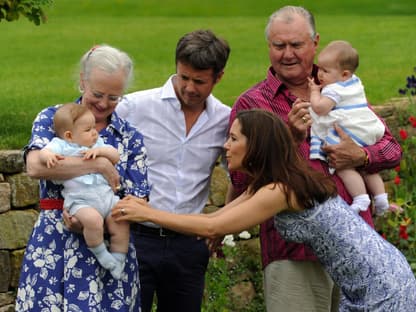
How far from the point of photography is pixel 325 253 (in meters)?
4.82

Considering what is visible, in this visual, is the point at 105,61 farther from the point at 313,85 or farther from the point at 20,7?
the point at 20,7

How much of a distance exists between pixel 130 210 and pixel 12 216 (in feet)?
7.57

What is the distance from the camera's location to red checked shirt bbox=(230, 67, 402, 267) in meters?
5.25

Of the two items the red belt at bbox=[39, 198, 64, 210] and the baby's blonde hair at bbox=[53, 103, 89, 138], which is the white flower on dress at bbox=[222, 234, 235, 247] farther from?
the baby's blonde hair at bbox=[53, 103, 89, 138]

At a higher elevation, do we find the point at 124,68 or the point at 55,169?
the point at 124,68

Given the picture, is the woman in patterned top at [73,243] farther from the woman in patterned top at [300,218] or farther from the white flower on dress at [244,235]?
the white flower on dress at [244,235]

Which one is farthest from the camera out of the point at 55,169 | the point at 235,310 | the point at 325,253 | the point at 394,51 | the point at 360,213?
the point at 394,51

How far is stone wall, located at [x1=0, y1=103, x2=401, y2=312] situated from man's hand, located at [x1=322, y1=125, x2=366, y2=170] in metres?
2.29

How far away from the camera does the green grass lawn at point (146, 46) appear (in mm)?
9734

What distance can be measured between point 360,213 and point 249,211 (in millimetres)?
876

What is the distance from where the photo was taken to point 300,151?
208 inches

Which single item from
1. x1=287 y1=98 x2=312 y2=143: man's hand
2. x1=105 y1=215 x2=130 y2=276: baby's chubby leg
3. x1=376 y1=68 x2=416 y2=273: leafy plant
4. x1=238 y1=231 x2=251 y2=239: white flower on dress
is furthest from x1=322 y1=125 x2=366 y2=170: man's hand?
x1=376 y1=68 x2=416 y2=273: leafy plant

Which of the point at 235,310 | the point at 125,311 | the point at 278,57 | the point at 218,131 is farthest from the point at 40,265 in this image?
the point at 235,310

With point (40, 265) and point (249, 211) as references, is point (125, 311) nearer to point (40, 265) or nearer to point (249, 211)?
point (40, 265)
